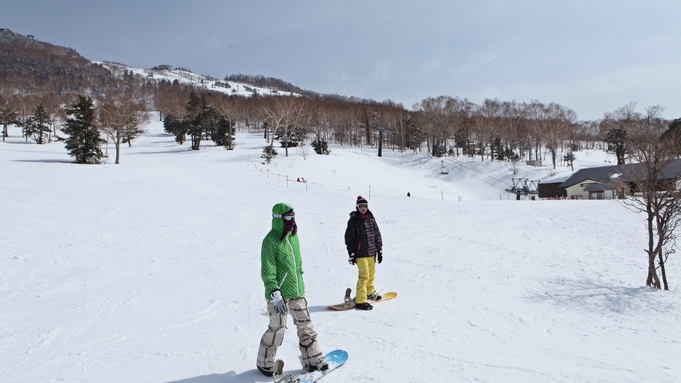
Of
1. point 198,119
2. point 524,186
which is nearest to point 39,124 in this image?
point 198,119

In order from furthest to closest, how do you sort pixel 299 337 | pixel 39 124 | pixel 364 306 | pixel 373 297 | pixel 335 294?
pixel 39 124
pixel 335 294
pixel 373 297
pixel 364 306
pixel 299 337

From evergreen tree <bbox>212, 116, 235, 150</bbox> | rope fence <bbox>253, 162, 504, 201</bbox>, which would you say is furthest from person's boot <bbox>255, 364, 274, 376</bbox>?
evergreen tree <bbox>212, 116, 235, 150</bbox>

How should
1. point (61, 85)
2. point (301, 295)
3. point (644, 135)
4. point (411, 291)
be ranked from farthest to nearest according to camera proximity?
1. point (61, 85)
2. point (644, 135)
3. point (411, 291)
4. point (301, 295)

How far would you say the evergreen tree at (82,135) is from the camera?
110ft

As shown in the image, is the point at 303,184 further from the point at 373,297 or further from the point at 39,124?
the point at 39,124

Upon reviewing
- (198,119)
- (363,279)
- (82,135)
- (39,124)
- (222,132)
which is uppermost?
(198,119)

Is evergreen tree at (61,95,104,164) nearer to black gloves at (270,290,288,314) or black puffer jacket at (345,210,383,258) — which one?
black puffer jacket at (345,210,383,258)

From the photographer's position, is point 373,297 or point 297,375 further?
point 373,297

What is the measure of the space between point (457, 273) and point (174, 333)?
6.33m

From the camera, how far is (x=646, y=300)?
7484 mm

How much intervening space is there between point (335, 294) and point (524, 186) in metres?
45.1

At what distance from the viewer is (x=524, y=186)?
151ft

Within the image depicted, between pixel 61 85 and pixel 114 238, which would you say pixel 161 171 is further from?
pixel 61 85

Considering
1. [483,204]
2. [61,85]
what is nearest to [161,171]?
[483,204]
